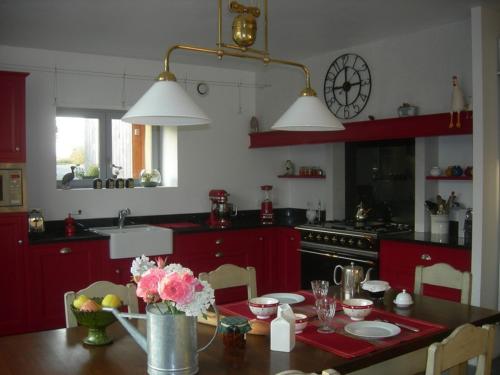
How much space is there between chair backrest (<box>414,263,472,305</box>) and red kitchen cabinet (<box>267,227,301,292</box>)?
2238 millimetres

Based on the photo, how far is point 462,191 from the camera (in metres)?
4.31

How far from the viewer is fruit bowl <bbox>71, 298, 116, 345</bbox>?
2043 mm

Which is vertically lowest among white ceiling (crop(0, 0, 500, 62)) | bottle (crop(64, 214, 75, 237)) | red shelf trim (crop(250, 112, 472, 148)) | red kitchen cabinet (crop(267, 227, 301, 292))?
red kitchen cabinet (crop(267, 227, 301, 292))

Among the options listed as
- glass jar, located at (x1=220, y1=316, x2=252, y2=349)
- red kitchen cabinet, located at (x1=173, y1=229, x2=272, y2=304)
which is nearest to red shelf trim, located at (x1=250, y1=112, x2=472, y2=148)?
red kitchen cabinet, located at (x1=173, y1=229, x2=272, y2=304)

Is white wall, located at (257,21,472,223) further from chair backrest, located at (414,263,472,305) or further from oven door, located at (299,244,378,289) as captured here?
chair backrest, located at (414,263,472,305)

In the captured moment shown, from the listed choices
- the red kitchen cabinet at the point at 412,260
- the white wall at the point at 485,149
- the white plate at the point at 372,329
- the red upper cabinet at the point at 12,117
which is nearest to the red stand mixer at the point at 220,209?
the red kitchen cabinet at the point at 412,260

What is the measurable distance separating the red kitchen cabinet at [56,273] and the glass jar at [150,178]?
3.54ft

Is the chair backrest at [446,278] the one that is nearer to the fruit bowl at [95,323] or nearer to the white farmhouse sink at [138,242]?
the fruit bowl at [95,323]

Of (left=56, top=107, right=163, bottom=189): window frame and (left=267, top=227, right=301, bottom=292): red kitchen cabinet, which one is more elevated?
(left=56, top=107, right=163, bottom=189): window frame

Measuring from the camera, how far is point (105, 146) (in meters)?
5.33

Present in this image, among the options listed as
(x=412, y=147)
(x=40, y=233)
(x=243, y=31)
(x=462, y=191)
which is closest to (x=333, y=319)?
(x=243, y=31)

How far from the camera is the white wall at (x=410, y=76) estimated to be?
4.18 meters

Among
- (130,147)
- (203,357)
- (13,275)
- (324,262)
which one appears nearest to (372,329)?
(203,357)

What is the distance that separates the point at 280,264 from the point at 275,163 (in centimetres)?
125
